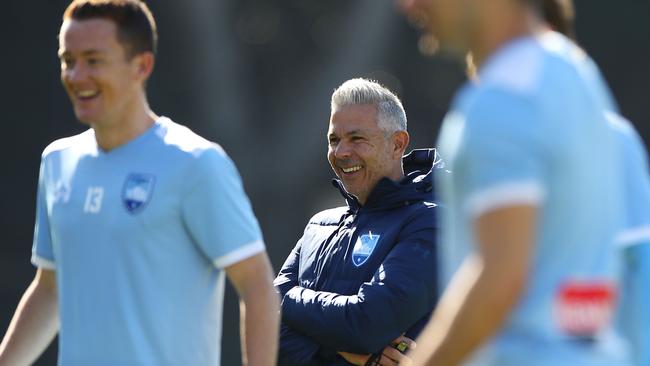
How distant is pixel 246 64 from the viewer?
1695 centimetres

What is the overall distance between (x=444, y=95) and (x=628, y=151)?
1307 centimetres

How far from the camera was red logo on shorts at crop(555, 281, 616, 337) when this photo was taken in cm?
267

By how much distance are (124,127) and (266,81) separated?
13.0 m

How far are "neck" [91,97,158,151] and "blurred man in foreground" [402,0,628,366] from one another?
1267mm

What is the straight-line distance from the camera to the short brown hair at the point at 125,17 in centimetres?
383

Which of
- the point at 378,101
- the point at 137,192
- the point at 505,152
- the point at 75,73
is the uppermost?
the point at 505,152

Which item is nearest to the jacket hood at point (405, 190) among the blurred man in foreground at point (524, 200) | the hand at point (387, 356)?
the hand at point (387, 356)

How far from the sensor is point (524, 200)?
2.56 m

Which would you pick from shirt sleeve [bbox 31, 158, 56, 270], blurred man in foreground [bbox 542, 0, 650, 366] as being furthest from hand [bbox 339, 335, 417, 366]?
blurred man in foreground [bbox 542, 0, 650, 366]

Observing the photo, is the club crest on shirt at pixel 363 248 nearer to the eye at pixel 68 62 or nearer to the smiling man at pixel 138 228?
the smiling man at pixel 138 228

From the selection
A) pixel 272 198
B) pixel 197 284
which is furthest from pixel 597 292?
pixel 272 198

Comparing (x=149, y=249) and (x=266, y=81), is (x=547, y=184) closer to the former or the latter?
(x=149, y=249)

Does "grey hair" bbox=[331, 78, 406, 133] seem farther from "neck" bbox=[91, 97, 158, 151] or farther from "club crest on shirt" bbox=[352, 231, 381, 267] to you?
"neck" bbox=[91, 97, 158, 151]

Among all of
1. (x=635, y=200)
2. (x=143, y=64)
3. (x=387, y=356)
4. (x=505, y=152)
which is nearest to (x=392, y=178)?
(x=387, y=356)
